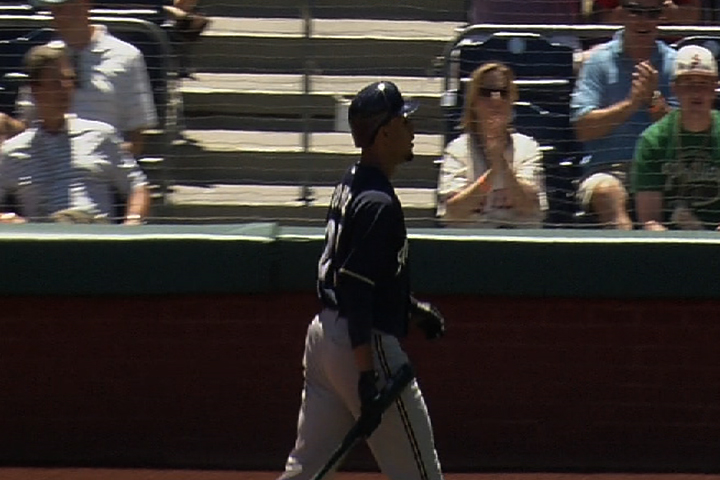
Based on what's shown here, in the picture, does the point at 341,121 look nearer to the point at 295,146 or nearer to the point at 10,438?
the point at 295,146

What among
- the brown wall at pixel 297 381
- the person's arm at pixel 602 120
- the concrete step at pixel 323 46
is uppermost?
the concrete step at pixel 323 46

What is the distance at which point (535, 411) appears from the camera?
695cm

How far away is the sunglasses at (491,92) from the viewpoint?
23.2ft

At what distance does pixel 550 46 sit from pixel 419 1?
97 centimetres

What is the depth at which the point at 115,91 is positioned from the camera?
7.31 metres

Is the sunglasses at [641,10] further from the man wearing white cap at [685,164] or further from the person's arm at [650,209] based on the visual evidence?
the person's arm at [650,209]

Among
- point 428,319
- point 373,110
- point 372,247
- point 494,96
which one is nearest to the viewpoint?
point 372,247

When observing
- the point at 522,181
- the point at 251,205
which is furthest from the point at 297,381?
the point at 522,181

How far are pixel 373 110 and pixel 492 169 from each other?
6.90 feet

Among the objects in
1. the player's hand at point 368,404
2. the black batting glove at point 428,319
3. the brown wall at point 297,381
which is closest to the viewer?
the player's hand at point 368,404

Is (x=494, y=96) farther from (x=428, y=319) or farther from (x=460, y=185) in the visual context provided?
(x=428, y=319)

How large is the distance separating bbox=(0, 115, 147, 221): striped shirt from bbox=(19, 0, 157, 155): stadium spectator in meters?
0.10

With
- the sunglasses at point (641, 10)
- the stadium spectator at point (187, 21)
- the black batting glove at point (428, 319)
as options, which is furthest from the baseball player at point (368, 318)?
the stadium spectator at point (187, 21)

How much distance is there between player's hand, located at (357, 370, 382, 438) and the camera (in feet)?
15.9
